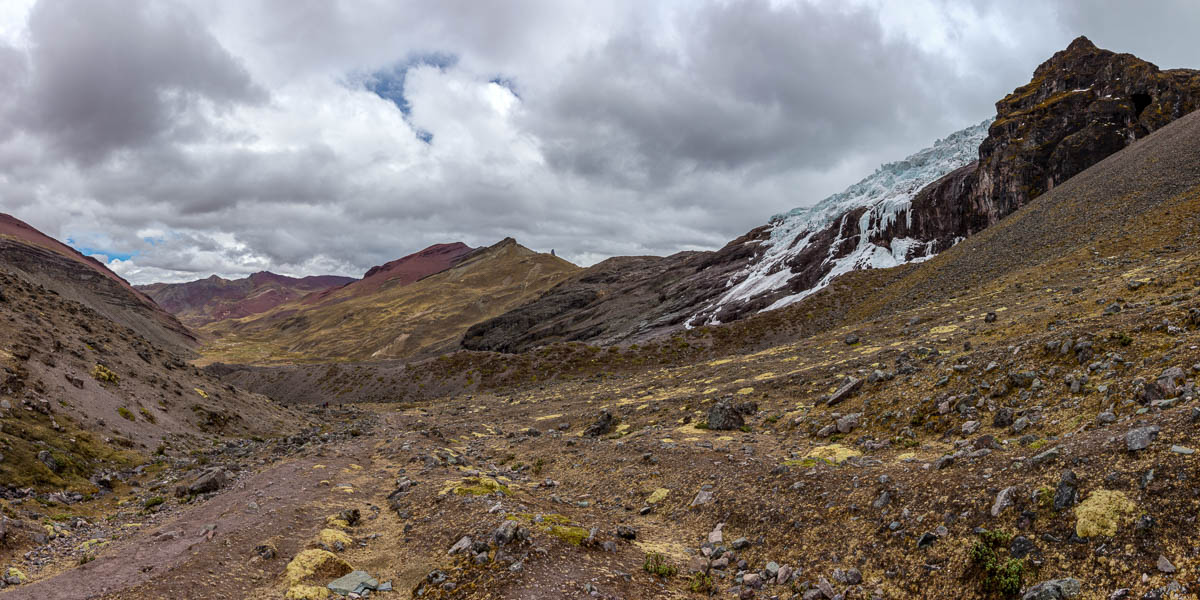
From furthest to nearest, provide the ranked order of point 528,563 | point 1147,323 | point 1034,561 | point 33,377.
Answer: point 33,377, point 1147,323, point 528,563, point 1034,561

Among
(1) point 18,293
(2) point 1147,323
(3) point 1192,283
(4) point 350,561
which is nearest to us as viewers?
(4) point 350,561

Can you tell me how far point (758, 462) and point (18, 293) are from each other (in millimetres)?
48678

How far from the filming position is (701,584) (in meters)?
10.5

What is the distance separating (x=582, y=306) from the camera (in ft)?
540

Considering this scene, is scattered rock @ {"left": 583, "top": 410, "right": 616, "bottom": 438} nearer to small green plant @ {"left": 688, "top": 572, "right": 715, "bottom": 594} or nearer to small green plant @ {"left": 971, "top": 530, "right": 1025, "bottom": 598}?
small green plant @ {"left": 688, "top": 572, "right": 715, "bottom": 594}

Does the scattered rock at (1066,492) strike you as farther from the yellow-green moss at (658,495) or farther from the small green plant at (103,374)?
the small green plant at (103,374)

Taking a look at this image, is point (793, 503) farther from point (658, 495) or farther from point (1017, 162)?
point (1017, 162)

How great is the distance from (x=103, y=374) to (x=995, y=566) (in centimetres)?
4259

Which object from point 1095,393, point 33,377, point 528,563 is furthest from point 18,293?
point 1095,393

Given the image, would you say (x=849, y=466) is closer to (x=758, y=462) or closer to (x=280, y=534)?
(x=758, y=462)

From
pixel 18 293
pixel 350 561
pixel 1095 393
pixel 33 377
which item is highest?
pixel 18 293

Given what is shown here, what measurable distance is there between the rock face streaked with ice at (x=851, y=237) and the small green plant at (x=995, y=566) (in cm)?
8174

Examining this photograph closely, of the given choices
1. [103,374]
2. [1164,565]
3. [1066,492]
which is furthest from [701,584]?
[103,374]

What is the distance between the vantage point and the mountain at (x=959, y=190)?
77812 millimetres
